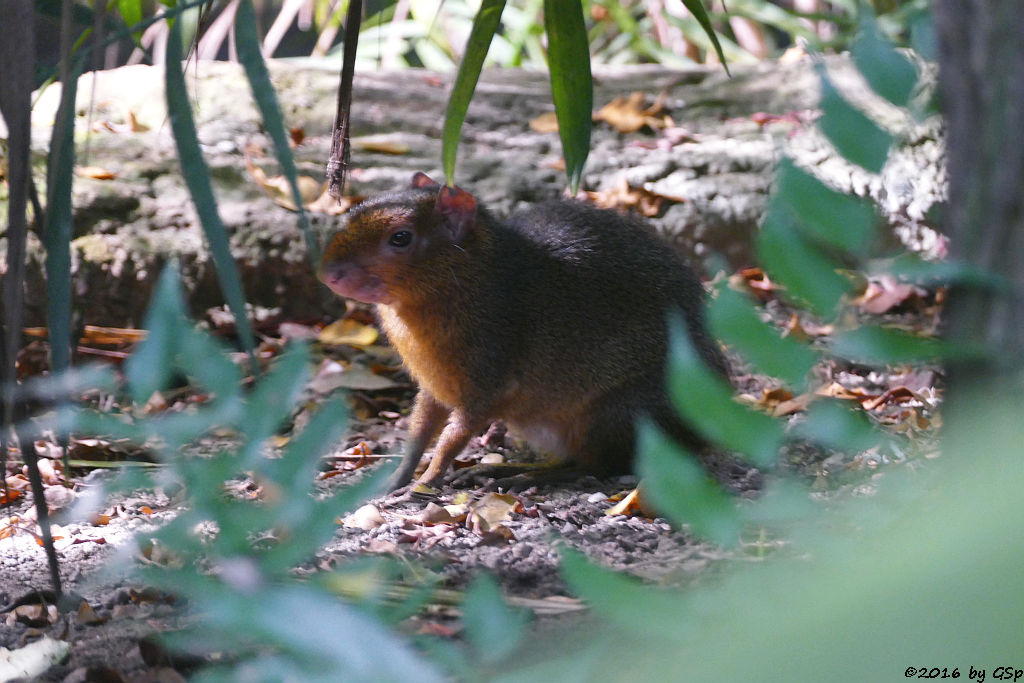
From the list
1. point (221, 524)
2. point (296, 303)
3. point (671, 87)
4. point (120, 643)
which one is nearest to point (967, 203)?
point (221, 524)

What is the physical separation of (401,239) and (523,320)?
47cm

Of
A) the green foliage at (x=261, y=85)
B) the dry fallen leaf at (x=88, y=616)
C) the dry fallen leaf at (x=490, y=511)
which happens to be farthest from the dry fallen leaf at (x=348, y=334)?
the green foliage at (x=261, y=85)

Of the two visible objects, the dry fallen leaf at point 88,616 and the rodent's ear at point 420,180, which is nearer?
the dry fallen leaf at point 88,616

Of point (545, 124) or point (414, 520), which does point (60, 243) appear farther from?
point (545, 124)

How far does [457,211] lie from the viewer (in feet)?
10.3

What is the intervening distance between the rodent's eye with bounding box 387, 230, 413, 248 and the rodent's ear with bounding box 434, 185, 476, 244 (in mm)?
132

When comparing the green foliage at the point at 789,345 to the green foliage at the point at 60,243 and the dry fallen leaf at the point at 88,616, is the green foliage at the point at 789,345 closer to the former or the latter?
the green foliage at the point at 60,243

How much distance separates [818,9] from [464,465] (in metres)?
5.52

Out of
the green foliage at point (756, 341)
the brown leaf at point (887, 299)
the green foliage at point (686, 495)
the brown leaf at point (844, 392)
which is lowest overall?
the brown leaf at point (844, 392)

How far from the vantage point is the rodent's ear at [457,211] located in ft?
10.2

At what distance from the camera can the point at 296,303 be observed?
167 inches

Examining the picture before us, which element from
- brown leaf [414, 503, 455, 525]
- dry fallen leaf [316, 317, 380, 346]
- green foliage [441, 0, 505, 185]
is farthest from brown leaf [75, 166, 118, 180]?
brown leaf [414, 503, 455, 525]

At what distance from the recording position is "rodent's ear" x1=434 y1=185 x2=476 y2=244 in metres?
3.10

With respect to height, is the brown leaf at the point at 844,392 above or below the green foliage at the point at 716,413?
below
